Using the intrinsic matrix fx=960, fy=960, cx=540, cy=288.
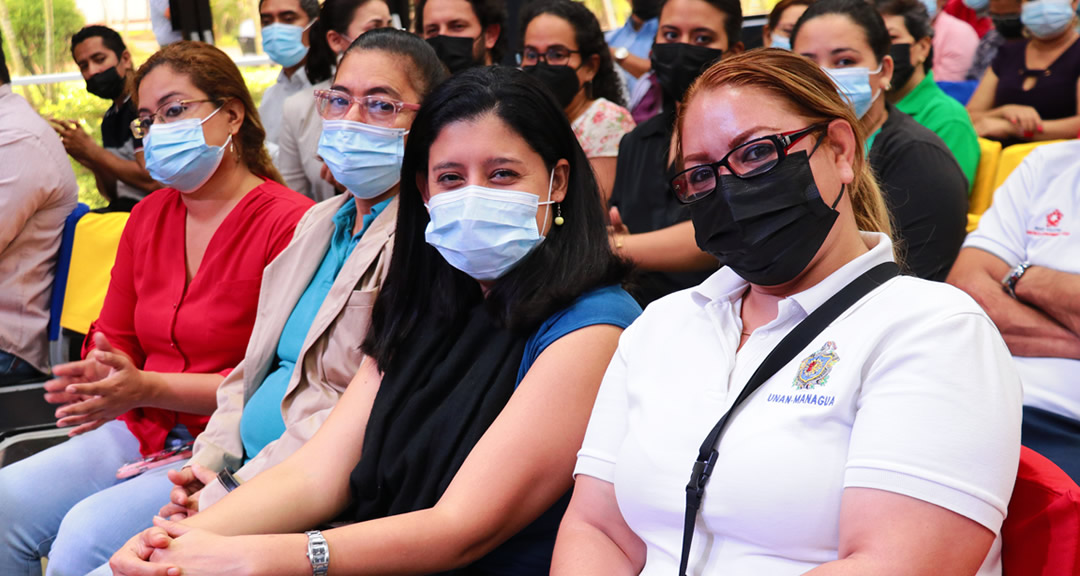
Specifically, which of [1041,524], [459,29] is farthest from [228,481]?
[459,29]

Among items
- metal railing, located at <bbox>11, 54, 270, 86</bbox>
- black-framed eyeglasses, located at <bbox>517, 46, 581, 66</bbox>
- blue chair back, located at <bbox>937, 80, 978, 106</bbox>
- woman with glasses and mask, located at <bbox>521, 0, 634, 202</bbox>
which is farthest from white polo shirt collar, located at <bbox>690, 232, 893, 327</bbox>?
metal railing, located at <bbox>11, 54, 270, 86</bbox>

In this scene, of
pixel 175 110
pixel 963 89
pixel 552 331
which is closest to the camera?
pixel 552 331

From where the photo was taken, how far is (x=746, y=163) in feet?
4.86

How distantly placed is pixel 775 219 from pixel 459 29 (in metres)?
2.92

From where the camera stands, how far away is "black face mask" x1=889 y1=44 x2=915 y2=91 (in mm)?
3643

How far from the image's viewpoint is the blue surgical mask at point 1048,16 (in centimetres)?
468

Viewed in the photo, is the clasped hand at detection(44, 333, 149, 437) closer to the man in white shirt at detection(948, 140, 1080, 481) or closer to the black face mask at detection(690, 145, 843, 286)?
the black face mask at detection(690, 145, 843, 286)

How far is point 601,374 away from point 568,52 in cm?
230

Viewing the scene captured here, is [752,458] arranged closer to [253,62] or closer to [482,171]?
[482,171]

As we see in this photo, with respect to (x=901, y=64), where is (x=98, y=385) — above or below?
below

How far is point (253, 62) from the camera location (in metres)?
6.70

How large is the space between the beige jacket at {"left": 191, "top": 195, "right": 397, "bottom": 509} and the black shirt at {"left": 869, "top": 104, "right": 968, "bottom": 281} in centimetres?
154

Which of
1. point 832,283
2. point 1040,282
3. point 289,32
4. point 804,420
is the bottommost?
point 1040,282

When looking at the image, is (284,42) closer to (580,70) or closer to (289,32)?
(289,32)
